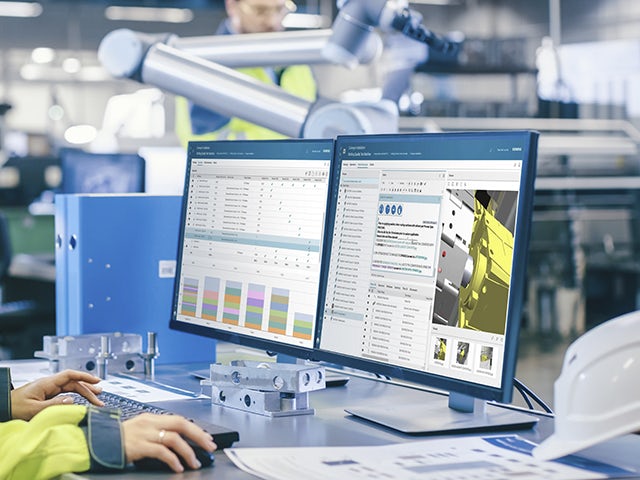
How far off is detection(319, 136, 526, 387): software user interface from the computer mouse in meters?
0.32

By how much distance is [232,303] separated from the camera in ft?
6.02

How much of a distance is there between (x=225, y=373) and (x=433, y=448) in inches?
16.2

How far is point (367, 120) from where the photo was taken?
6.36 feet

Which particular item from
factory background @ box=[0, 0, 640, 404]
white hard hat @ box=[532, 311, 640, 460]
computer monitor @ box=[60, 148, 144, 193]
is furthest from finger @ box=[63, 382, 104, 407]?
factory background @ box=[0, 0, 640, 404]

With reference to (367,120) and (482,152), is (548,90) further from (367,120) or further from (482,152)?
(482,152)

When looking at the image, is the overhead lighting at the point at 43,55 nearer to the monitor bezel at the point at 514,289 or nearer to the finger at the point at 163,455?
the monitor bezel at the point at 514,289

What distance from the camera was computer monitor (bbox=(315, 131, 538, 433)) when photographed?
4.55 ft

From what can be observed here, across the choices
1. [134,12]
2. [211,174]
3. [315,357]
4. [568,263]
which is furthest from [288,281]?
[134,12]

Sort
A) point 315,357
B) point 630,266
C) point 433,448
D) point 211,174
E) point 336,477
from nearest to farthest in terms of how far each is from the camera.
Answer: point 336,477 < point 433,448 < point 315,357 < point 211,174 < point 630,266

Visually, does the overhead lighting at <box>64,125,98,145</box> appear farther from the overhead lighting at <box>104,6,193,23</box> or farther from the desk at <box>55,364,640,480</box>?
the desk at <box>55,364,640,480</box>

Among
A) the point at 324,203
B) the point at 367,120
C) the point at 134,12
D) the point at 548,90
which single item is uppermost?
the point at 134,12

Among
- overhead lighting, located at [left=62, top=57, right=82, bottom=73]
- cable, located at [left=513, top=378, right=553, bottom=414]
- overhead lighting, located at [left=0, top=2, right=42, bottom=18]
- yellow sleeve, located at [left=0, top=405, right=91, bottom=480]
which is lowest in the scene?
yellow sleeve, located at [left=0, top=405, right=91, bottom=480]

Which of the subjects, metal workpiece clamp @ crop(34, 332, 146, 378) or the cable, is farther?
metal workpiece clamp @ crop(34, 332, 146, 378)

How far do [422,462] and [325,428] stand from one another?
9.9 inches
